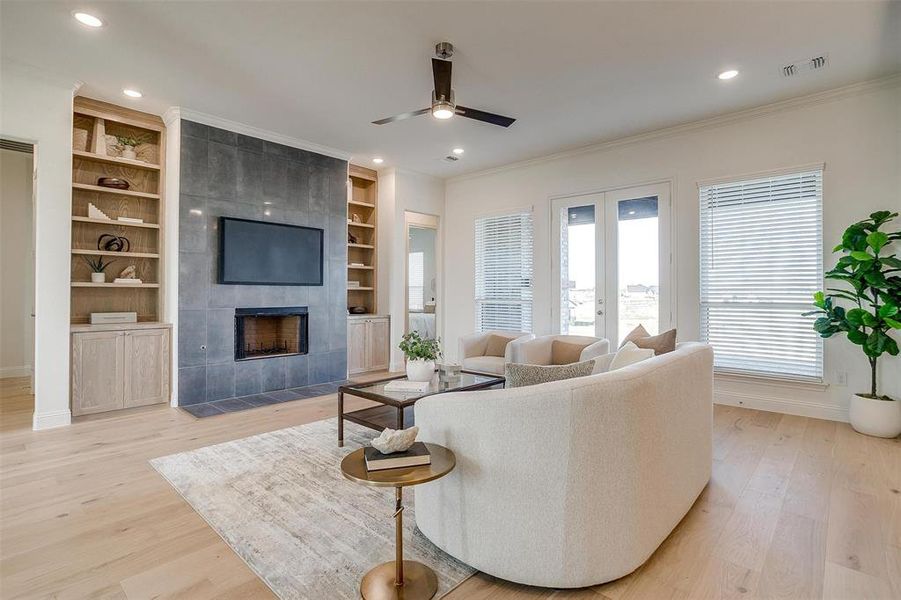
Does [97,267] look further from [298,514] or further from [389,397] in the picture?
[298,514]

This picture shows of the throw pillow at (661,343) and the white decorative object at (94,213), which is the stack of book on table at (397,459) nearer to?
the throw pillow at (661,343)

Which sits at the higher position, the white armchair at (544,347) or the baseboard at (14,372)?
the white armchair at (544,347)

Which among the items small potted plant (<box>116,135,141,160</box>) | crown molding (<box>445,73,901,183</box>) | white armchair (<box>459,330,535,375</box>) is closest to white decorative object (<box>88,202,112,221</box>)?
small potted plant (<box>116,135,141,160</box>)

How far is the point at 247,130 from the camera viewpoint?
4.95 metres

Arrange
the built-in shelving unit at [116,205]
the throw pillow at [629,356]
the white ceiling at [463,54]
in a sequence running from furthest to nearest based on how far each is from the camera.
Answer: the built-in shelving unit at [116,205], the white ceiling at [463,54], the throw pillow at [629,356]

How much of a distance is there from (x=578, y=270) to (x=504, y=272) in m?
1.14

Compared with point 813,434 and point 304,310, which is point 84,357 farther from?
point 813,434

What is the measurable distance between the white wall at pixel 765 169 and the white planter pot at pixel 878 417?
367 mm

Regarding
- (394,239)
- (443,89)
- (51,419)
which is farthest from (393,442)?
(394,239)

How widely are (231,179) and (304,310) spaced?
1.67 m

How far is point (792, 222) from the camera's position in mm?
4215

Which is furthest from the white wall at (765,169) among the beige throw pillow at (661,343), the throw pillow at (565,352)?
the beige throw pillow at (661,343)

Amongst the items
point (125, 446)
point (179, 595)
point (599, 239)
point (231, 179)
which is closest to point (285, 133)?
point (231, 179)

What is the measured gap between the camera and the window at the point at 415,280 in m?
6.81
